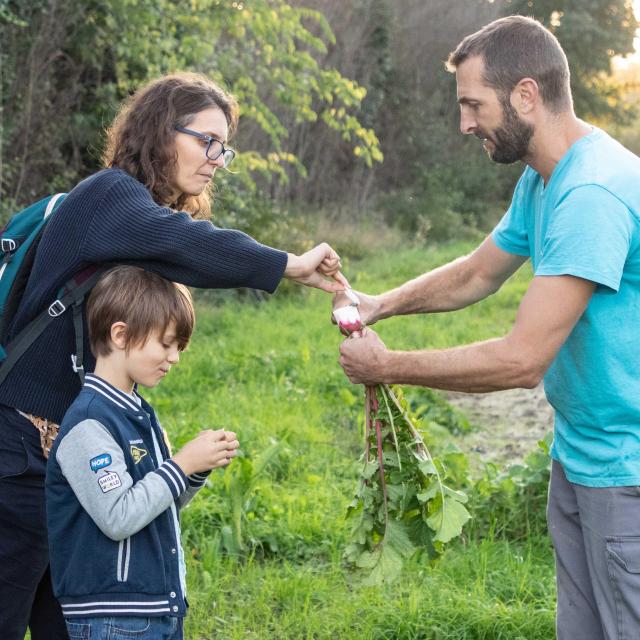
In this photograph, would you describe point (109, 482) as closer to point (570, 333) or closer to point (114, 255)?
point (114, 255)

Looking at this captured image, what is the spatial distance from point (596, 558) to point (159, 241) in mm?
1617

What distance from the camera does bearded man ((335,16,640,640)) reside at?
2.61 m

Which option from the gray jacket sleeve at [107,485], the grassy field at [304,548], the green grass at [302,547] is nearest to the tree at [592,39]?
the green grass at [302,547]

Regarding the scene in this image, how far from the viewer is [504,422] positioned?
771cm

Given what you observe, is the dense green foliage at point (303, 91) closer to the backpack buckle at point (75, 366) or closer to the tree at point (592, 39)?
the tree at point (592, 39)

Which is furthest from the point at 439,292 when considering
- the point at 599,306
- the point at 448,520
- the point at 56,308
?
the point at 56,308

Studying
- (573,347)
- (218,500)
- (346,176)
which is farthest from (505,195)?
(573,347)

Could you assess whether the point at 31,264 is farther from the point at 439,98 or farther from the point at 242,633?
the point at 439,98

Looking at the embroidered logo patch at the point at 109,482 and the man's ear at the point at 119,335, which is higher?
the man's ear at the point at 119,335

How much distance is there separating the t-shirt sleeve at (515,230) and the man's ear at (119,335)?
4.78ft

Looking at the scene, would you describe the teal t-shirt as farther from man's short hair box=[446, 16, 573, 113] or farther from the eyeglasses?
the eyeglasses

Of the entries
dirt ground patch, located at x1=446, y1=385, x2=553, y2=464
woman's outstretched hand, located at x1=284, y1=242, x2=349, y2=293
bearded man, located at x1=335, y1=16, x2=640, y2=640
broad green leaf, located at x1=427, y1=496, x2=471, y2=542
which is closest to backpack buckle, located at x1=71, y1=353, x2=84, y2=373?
woman's outstretched hand, located at x1=284, y1=242, x2=349, y2=293

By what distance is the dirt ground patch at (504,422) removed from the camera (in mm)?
6891

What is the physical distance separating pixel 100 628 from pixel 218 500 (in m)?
2.56
